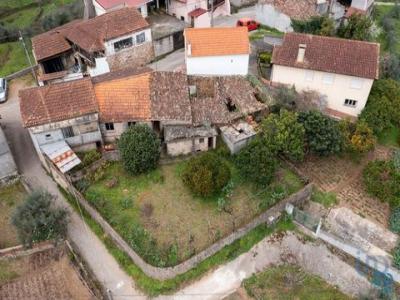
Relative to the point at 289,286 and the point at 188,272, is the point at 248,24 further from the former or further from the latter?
the point at 289,286

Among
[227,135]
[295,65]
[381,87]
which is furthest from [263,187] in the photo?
[381,87]

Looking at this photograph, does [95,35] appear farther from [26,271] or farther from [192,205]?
[26,271]

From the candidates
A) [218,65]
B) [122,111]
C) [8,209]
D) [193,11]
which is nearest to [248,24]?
[193,11]

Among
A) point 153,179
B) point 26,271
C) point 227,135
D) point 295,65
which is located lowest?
point 26,271

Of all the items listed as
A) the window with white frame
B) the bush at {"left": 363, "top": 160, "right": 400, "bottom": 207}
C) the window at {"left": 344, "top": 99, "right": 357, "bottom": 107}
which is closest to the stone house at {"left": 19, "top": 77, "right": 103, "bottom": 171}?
the window with white frame

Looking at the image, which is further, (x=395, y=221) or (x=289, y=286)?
(x=395, y=221)

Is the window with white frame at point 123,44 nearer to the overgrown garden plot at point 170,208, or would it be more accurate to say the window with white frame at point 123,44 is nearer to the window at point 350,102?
the overgrown garden plot at point 170,208

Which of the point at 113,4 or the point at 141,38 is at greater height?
the point at 113,4
